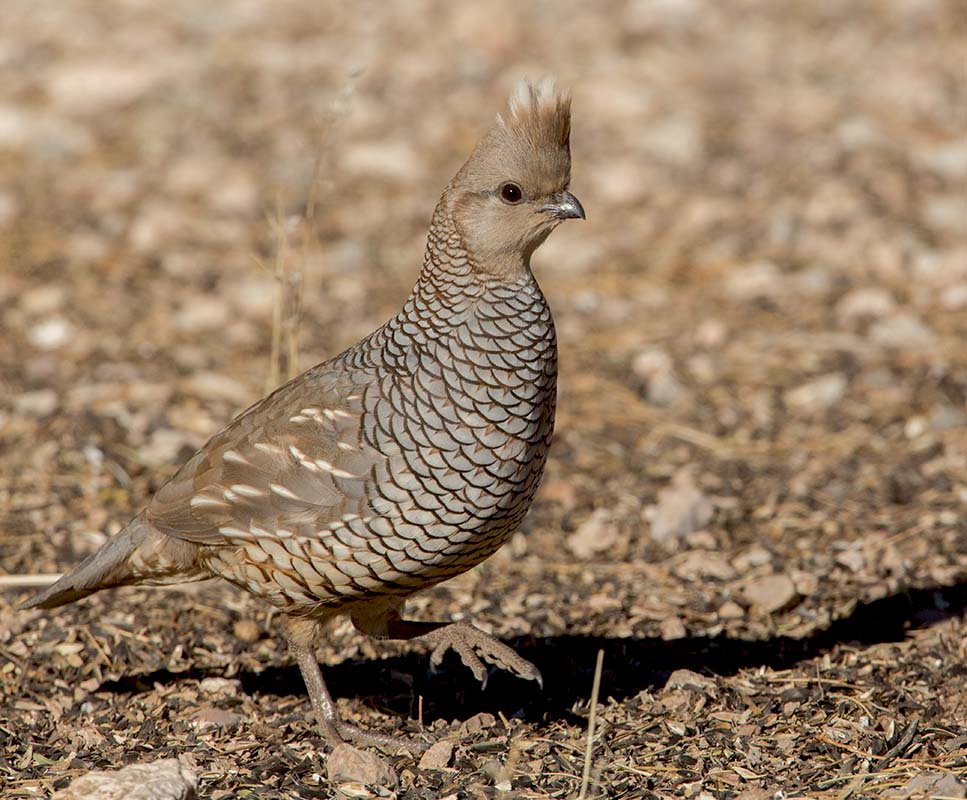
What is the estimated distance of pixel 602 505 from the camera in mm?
6340

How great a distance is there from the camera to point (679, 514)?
6066 mm

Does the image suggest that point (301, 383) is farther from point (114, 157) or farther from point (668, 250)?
point (114, 157)

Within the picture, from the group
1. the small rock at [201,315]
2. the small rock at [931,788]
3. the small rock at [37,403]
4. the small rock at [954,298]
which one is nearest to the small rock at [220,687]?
the small rock at [931,788]

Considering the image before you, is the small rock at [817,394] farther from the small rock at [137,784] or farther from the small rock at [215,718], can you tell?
the small rock at [137,784]

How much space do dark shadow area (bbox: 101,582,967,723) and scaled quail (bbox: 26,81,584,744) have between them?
29 cm

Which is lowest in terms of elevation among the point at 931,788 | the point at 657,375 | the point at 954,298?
the point at 931,788

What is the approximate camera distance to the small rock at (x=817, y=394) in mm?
7090

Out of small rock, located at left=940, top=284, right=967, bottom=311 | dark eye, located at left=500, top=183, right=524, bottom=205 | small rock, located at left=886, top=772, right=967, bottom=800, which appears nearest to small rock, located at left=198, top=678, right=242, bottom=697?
dark eye, located at left=500, top=183, right=524, bottom=205

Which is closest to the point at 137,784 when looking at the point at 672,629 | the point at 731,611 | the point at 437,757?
the point at 437,757

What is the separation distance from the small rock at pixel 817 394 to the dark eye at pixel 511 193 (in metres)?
3.12

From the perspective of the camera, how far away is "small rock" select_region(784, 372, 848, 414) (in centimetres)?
709

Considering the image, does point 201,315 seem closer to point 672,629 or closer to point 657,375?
point 657,375

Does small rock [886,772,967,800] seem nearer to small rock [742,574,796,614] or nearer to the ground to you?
the ground

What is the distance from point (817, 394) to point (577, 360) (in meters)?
1.35
